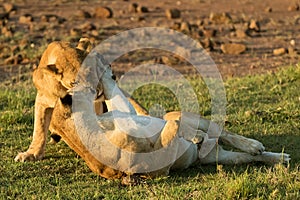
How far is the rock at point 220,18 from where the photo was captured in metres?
14.3

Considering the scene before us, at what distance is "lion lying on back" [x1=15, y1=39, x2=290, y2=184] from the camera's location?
4605 mm

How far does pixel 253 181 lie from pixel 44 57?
1.83 meters

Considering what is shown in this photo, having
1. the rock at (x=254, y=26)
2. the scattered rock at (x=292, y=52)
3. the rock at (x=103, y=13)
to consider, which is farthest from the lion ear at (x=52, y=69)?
the rock at (x=103, y=13)

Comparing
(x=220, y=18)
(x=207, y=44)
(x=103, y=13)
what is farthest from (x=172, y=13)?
(x=207, y=44)

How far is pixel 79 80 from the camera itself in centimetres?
477

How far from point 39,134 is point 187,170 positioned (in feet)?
3.82

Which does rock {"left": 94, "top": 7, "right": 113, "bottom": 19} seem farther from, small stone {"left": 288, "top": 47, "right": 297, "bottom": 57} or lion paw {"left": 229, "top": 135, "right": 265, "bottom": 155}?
lion paw {"left": 229, "top": 135, "right": 265, "bottom": 155}

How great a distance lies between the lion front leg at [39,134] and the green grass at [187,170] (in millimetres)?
72

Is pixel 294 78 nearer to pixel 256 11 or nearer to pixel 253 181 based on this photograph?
pixel 253 181

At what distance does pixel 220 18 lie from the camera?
47.2ft

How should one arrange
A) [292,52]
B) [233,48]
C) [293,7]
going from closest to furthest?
1. [292,52]
2. [233,48]
3. [293,7]

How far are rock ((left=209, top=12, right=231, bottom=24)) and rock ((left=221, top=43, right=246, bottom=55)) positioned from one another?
8.46 ft

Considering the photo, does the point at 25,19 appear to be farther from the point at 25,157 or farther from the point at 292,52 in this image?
the point at 25,157

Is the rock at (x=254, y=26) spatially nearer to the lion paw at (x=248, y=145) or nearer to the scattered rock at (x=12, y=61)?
the scattered rock at (x=12, y=61)
